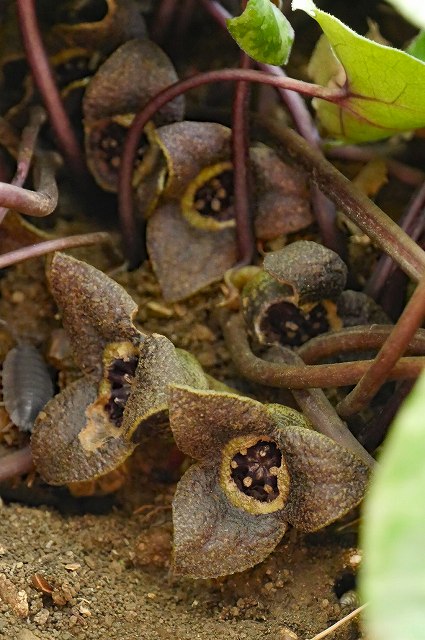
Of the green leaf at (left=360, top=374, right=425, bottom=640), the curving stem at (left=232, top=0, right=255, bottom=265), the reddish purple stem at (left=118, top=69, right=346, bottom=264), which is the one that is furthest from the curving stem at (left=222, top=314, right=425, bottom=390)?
the green leaf at (left=360, top=374, right=425, bottom=640)

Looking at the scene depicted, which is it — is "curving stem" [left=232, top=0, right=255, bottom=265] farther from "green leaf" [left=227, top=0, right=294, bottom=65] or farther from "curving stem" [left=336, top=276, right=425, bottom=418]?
"curving stem" [left=336, top=276, right=425, bottom=418]

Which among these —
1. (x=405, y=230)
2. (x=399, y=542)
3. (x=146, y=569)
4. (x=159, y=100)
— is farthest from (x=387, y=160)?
(x=399, y=542)

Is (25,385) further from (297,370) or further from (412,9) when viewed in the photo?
(412,9)

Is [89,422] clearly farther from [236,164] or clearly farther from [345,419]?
[236,164]

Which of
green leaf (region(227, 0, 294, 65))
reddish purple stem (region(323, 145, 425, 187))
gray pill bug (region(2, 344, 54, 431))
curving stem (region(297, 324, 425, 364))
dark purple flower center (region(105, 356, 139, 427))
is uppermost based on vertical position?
green leaf (region(227, 0, 294, 65))

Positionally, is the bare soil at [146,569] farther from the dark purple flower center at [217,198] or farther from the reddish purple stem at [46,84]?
the reddish purple stem at [46,84]

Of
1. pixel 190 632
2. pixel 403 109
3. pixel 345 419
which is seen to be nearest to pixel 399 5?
pixel 403 109
